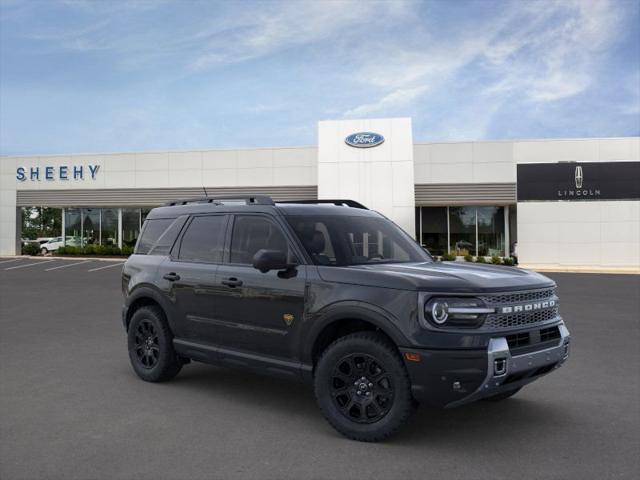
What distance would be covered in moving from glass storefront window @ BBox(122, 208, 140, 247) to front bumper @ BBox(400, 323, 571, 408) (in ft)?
118

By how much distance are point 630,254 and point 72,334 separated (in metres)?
28.4

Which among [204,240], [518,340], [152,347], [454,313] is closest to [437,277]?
[454,313]

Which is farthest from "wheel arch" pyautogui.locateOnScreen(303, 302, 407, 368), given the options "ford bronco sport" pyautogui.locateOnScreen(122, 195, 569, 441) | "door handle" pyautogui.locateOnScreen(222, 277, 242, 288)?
"door handle" pyautogui.locateOnScreen(222, 277, 242, 288)

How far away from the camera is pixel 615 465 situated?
4035 millimetres

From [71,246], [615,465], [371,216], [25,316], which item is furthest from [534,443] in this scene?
[71,246]

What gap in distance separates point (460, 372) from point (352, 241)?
177 centimetres

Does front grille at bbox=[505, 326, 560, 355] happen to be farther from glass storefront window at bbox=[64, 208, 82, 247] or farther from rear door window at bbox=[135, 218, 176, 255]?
glass storefront window at bbox=[64, 208, 82, 247]

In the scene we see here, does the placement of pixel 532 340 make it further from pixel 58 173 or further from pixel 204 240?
pixel 58 173

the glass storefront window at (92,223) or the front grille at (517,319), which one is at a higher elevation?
the glass storefront window at (92,223)

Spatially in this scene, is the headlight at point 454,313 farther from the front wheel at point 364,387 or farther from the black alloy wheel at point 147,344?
the black alloy wheel at point 147,344

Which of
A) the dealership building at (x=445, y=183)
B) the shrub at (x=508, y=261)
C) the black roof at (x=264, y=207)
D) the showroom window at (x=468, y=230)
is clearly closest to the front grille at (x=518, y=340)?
the black roof at (x=264, y=207)

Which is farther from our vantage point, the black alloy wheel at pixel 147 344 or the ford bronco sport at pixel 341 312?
the black alloy wheel at pixel 147 344

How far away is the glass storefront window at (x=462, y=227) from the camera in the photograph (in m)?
33.0

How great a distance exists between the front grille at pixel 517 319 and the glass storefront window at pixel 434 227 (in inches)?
1132
